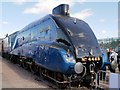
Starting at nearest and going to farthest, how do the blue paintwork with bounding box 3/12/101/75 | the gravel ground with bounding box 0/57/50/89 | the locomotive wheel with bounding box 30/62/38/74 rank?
1. the blue paintwork with bounding box 3/12/101/75
2. the gravel ground with bounding box 0/57/50/89
3. the locomotive wheel with bounding box 30/62/38/74

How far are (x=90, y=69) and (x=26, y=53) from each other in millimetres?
6390

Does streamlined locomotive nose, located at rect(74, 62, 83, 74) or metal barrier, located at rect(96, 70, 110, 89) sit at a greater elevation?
streamlined locomotive nose, located at rect(74, 62, 83, 74)

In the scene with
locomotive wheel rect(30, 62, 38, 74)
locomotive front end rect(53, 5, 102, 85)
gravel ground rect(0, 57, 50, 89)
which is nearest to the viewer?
locomotive front end rect(53, 5, 102, 85)

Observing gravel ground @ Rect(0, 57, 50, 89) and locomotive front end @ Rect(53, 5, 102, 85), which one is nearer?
locomotive front end @ Rect(53, 5, 102, 85)

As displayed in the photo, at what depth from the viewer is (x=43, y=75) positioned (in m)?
12.7

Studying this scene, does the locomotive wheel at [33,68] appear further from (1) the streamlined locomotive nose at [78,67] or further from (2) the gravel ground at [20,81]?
(1) the streamlined locomotive nose at [78,67]

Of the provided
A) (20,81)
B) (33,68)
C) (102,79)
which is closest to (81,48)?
(102,79)

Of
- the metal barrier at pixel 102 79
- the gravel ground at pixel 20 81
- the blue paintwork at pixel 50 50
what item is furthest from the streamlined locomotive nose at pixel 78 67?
the gravel ground at pixel 20 81

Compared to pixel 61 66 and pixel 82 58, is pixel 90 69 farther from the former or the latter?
pixel 61 66

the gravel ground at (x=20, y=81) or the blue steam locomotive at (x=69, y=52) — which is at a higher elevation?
the blue steam locomotive at (x=69, y=52)

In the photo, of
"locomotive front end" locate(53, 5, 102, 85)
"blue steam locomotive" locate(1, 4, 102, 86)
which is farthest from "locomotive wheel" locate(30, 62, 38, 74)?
"locomotive front end" locate(53, 5, 102, 85)

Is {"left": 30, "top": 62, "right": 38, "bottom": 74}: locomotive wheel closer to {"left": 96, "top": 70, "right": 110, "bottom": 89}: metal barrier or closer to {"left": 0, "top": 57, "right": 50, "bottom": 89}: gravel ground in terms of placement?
{"left": 0, "top": 57, "right": 50, "bottom": 89}: gravel ground

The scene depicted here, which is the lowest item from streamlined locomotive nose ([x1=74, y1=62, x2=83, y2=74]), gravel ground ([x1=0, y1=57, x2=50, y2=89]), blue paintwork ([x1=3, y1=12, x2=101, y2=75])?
gravel ground ([x1=0, y1=57, x2=50, y2=89])

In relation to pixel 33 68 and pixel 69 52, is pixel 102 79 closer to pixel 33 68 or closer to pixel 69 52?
pixel 69 52
